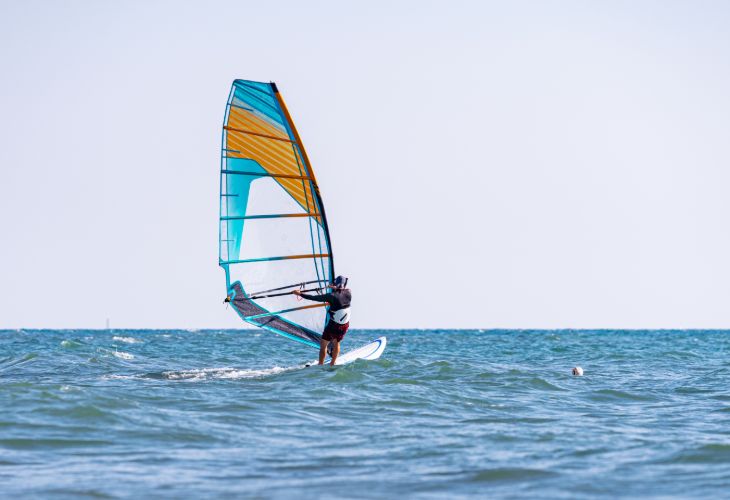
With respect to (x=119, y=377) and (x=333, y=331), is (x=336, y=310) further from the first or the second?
(x=119, y=377)

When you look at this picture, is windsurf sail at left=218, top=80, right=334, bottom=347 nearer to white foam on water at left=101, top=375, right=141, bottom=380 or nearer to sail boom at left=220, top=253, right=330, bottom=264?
sail boom at left=220, top=253, right=330, bottom=264

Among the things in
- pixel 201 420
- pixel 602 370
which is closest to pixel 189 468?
pixel 201 420

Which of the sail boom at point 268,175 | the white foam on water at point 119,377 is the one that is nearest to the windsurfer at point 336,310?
the sail boom at point 268,175

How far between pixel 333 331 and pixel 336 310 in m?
0.45

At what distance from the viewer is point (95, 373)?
631 inches

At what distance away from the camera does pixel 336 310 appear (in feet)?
50.2

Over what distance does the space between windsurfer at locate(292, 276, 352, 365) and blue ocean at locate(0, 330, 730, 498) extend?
64 cm

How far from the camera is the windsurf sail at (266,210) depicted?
15.6 m

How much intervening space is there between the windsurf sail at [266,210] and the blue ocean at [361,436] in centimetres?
163

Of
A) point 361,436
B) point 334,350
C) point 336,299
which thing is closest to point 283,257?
point 336,299

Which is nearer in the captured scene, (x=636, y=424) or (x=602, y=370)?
(x=636, y=424)

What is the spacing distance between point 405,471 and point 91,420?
374 centimetres

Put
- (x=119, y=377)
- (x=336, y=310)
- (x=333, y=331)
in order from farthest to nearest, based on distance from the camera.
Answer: (x=333, y=331) → (x=336, y=310) → (x=119, y=377)

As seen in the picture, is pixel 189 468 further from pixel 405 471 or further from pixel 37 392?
pixel 37 392
